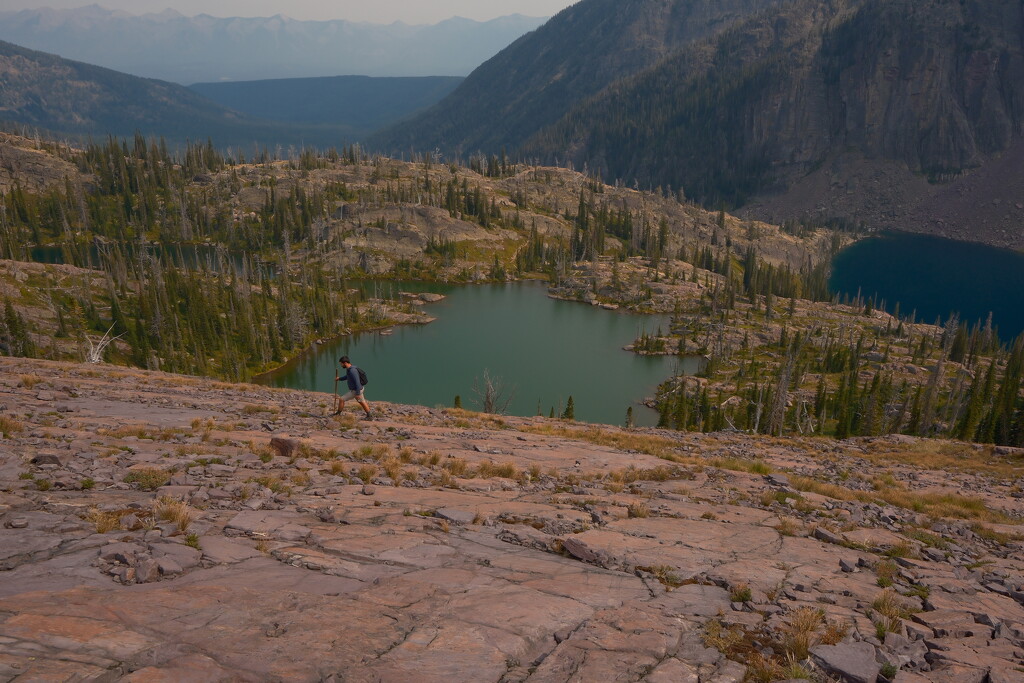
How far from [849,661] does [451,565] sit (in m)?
8.78

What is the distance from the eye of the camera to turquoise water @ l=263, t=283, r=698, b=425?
11294 cm

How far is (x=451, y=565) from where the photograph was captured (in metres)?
14.5

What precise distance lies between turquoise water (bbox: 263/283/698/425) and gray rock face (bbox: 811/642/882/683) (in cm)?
8881

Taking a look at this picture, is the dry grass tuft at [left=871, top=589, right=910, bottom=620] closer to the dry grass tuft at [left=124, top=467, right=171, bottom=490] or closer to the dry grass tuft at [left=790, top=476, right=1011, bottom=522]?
the dry grass tuft at [left=790, top=476, right=1011, bottom=522]

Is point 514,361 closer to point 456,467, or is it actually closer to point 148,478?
point 456,467

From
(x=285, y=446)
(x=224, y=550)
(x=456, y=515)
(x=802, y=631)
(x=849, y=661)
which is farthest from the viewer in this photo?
(x=285, y=446)

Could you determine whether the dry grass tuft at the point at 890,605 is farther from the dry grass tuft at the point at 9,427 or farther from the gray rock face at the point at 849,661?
the dry grass tuft at the point at 9,427

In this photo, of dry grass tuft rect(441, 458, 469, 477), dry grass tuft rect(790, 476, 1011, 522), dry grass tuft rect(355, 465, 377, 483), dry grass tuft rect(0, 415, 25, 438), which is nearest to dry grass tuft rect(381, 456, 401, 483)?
dry grass tuft rect(355, 465, 377, 483)

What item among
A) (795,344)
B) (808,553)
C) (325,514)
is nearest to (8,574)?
(325,514)

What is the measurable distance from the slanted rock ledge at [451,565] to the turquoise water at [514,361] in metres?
76.9

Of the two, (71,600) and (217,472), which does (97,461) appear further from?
(71,600)

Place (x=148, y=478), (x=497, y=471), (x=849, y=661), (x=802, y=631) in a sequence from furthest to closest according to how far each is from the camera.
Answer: (x=497, y=471)
(x=148, y=478)
(x=802, y=631)
(x=849, y=661)

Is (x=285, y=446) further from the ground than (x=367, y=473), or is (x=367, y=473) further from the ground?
(x=367, y=473)

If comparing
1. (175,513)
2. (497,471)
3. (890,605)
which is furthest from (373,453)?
(890,605)
